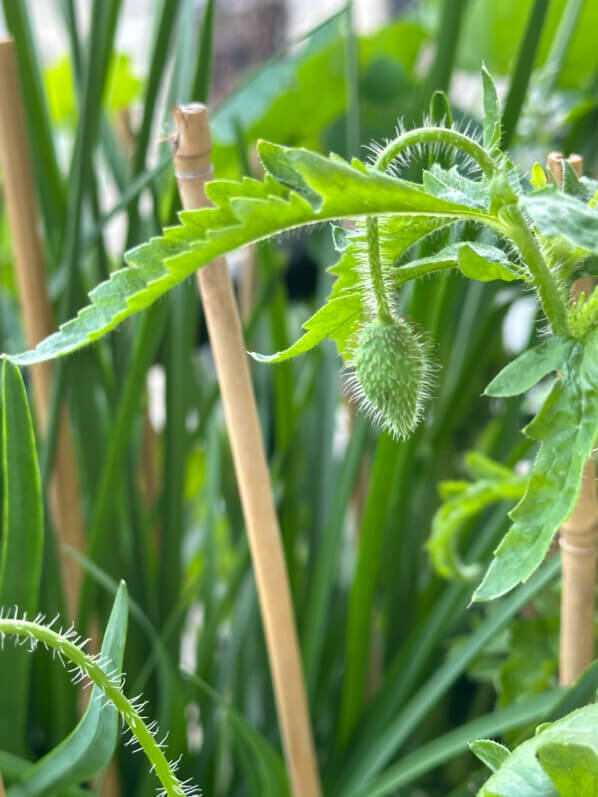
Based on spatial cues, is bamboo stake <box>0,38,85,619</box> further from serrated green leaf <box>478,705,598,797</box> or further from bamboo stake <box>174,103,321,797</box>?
serrated green leaf <box>478,705,598,797</box>

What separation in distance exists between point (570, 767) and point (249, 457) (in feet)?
0.54

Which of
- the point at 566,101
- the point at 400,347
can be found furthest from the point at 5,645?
the point at 566,101

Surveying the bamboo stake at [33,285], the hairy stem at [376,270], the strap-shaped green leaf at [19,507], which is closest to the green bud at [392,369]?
the hairy stem at [376,270]

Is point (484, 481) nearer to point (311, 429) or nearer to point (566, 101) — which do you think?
point (311, 429)

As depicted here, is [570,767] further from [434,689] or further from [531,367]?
[434,689]

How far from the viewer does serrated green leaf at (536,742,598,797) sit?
0.69 feet

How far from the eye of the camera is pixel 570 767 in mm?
214

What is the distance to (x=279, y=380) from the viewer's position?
0.51 meters

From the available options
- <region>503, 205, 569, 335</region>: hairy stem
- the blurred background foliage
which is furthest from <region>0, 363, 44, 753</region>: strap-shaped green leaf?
<region>503, 205, 569, 335</region>: hairy stem

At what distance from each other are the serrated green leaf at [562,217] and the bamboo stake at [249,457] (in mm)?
136

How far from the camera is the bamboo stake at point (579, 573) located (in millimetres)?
305

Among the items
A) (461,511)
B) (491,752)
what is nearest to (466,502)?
(461,511)

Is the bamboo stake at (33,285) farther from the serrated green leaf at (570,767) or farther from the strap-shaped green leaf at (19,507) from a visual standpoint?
the serrated green leaf at (570,767)

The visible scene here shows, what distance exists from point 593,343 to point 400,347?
4 centimetres
